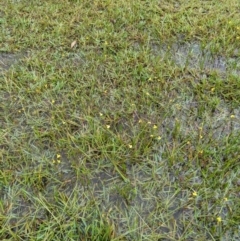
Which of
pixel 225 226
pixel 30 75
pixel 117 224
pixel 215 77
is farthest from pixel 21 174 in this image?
pixel 215 77

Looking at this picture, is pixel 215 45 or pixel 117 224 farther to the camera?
pixel 215 45

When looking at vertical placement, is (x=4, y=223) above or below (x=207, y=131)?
below

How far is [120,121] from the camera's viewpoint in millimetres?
2178

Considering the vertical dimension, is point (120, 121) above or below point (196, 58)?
below

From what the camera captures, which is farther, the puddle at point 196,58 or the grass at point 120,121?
the puddle at point 196,58

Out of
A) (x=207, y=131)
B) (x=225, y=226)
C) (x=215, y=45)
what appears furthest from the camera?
(x=215, y=45)

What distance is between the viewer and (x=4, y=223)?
1645 mm

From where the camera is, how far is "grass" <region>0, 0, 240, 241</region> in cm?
168

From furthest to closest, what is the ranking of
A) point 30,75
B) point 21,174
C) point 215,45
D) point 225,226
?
point 215,45 < point 30,75 < point 21,174 < point 225,226

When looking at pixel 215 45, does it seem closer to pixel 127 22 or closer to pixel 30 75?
pixel 127 22

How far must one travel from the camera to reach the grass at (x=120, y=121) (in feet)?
5.53

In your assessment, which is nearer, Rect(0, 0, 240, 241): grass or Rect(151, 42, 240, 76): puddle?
Rect(0, 0, 240, 241): grass

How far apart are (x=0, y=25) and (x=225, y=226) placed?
2681 millimetres

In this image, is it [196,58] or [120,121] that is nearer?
[120,121]
